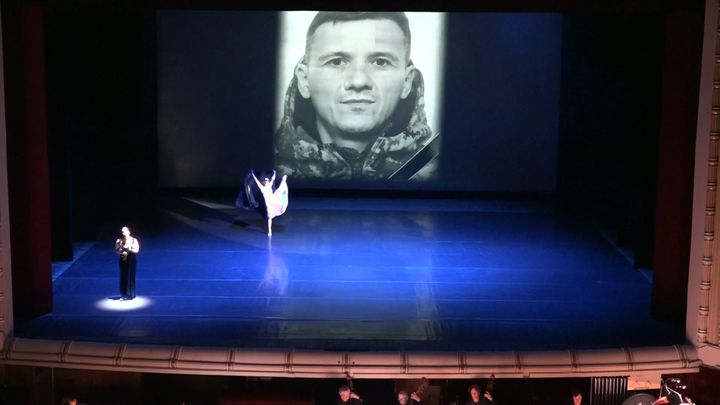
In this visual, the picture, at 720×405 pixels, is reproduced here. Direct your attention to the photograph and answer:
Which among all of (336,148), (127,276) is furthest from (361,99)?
(127,276)

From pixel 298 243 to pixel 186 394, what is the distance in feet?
13.7

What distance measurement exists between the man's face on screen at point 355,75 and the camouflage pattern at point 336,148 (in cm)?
19

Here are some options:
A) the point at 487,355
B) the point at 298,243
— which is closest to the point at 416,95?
the point at 298,243

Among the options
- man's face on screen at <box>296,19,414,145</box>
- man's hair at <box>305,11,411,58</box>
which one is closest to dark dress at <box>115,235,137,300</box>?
man's face on screen at <box>296,19,414,145</box>

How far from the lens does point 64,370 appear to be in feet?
30.8

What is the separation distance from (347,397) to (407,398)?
0.66 metres

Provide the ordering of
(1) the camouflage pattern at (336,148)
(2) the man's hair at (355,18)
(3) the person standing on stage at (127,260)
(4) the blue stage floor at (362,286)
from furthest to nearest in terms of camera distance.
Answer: (1) the camouflage pattern at (336,148) → (2) the man's hair at (355,18) → (3) the person standing on stage at (127,260) → (4) the blue stage floor at (362,286)

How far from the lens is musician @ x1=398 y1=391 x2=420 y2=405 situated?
8664 mm

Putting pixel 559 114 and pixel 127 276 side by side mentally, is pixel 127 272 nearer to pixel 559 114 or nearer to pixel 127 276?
pixel 127 276

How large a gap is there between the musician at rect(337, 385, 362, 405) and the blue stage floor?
52 cm

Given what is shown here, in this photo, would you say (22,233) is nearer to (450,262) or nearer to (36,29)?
(36,29)

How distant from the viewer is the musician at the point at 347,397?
869cm

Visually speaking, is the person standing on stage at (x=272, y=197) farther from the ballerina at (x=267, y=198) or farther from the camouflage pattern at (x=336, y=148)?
the camouflage pattern at (x=336, y=148)

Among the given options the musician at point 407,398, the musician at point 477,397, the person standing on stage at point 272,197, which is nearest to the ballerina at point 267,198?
the person standing on stage at point 272,197
